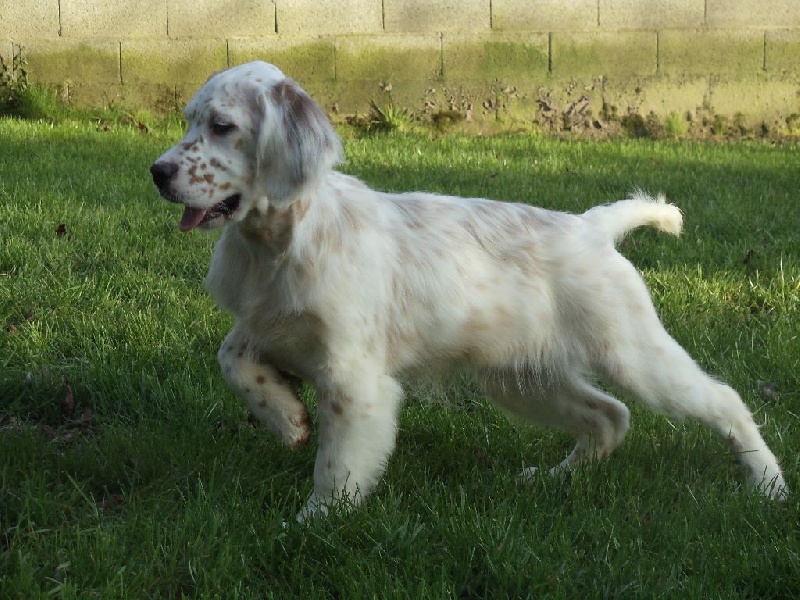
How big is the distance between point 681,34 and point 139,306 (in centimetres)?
730

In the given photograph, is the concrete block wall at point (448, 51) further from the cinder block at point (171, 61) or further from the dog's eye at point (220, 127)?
the dog's eye at point (220, 127)

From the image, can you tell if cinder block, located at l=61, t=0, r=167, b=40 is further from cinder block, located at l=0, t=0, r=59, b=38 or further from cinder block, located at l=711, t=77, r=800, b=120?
cinder block, located at l=711, t=77, r=800, b=120

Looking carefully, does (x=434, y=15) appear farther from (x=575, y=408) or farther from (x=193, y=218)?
(x=193, y=218)

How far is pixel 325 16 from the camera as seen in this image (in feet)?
31.4

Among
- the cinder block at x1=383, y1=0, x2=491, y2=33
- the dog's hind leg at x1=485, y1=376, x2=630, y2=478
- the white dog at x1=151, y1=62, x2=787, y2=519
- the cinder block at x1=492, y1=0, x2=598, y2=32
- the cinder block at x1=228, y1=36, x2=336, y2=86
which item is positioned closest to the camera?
the white dog at x1=151, y1=62, x2=787, y2=519

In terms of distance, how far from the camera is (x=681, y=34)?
397 inches

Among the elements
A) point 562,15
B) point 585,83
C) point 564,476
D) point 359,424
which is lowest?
point 564,476

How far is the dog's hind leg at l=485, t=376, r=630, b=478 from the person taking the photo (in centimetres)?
342

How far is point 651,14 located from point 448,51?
77.3 inches

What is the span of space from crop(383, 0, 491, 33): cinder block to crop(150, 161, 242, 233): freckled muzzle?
7.21 m

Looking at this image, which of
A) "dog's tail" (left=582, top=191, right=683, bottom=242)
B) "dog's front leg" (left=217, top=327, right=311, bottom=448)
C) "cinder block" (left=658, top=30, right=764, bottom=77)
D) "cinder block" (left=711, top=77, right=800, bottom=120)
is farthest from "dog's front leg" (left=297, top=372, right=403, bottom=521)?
"cinder block" (left=711, top=77, right=800, bottom=120)

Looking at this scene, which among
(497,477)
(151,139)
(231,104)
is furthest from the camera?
(151,139)

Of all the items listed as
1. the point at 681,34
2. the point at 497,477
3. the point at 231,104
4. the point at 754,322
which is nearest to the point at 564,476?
the point at 497,477

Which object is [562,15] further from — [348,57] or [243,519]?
[243,519]
